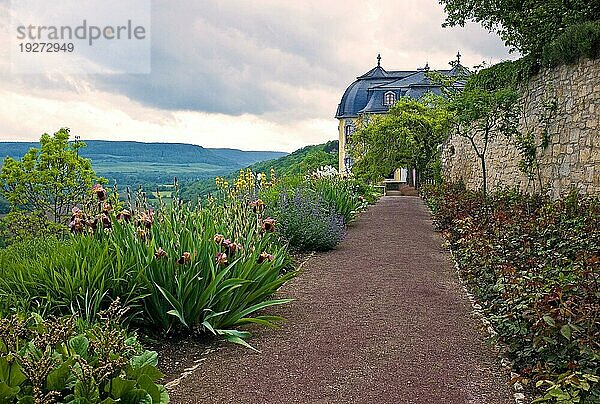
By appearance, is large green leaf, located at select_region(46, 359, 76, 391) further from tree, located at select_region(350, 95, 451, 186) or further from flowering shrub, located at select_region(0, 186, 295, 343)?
tree, located at select_region(350, 95, 451, 186)

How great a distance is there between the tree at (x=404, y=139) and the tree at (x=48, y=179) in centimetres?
1391

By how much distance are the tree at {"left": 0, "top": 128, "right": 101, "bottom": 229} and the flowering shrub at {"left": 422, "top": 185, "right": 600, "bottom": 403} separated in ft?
26.1

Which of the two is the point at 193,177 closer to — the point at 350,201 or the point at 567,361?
the point at 350,201

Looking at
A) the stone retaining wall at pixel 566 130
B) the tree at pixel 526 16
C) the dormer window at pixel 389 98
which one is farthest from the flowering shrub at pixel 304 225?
the dormer window at pixel 389 98

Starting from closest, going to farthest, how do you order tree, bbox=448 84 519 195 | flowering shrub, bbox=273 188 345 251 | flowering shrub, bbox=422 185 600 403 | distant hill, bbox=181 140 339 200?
flowering shrub, bbox=422 185 600 403 → flowering shrub, bbox=273 188 345 251 → tree, bbox=448 84 519 195 → distant hill, bbox=181 140 339 200

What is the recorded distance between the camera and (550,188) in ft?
33.2

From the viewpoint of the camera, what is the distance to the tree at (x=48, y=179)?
41.5ft

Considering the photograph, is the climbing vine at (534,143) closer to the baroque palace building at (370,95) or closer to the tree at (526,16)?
the tree at (526,16)

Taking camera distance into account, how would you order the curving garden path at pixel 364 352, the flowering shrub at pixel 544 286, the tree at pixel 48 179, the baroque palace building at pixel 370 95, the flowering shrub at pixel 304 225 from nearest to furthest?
the flowering shrub at pixel 544 286 < the curving garden path at pixel 364 352 < the flowering shrub at pixel 304 225 < the tree at pixel 48 179 < the baroque palace building at pixel 370 95

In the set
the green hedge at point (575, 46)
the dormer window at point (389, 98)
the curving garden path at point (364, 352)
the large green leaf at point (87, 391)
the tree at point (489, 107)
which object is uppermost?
the dormer window at point (389, 98)

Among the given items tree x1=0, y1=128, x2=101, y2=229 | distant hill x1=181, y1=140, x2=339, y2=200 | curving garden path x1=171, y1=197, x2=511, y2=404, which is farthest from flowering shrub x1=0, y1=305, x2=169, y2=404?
distant hill x1=181, y1=140, x2=339, y2=200

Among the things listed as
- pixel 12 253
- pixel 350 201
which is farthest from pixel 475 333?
pixel 350 201

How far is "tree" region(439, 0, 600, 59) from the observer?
37.8 feet

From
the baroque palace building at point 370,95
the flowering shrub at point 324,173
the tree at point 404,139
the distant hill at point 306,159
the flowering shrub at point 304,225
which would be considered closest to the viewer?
the flowering shrub at point 304,225
